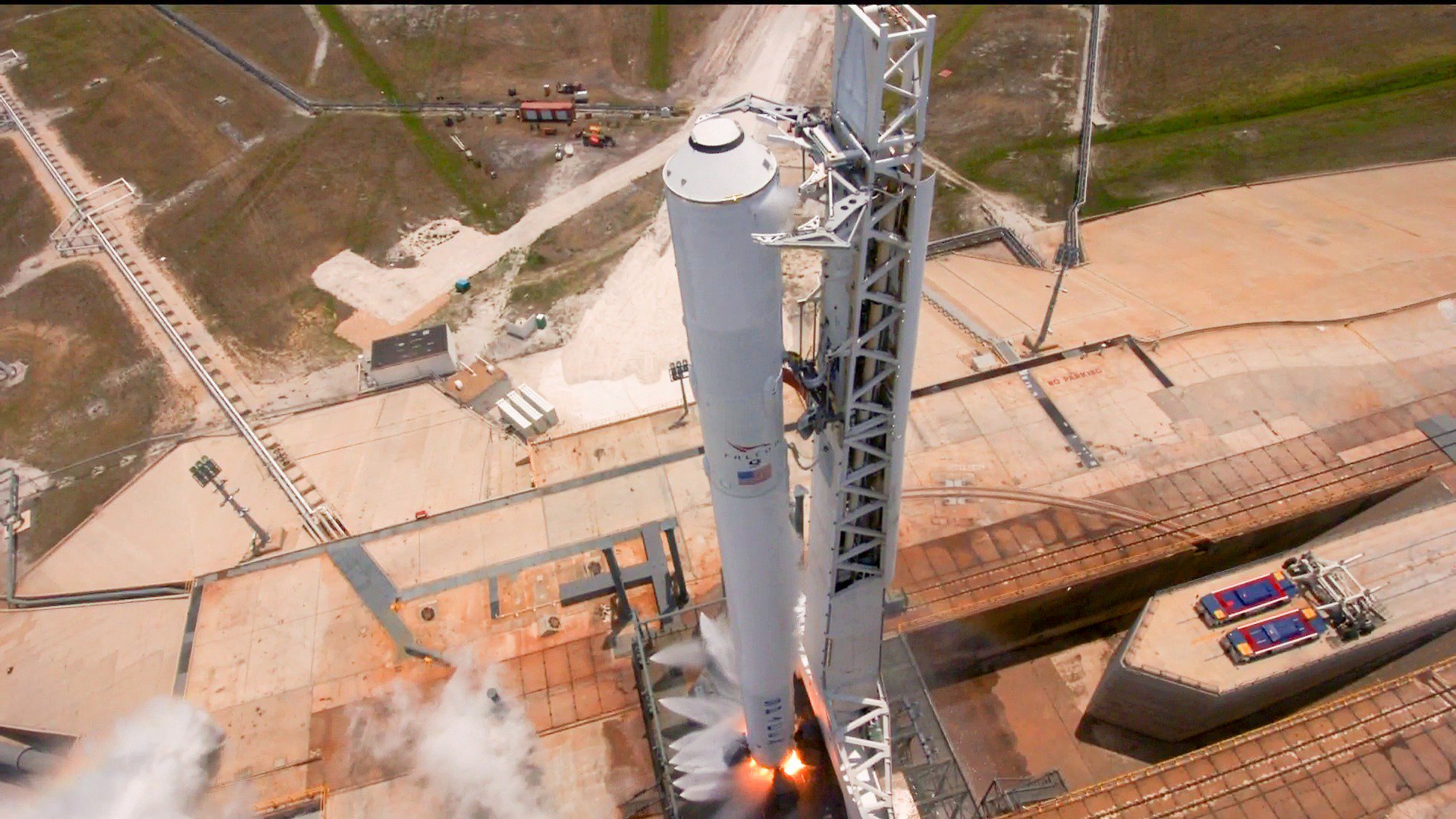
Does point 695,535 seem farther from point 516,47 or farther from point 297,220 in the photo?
point 516,47

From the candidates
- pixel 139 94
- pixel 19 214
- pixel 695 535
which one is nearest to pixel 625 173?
pixel 695 535

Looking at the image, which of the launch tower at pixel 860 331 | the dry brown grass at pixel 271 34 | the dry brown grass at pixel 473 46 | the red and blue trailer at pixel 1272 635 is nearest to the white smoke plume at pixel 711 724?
the launch tower at pixel 860 331

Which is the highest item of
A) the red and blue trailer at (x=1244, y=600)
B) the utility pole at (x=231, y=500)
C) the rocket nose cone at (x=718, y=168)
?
the utility pole at (x=231, y=500)

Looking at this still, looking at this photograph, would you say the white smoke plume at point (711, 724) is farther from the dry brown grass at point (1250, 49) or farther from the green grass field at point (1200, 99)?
the dry brown grass at point (1250, 49)

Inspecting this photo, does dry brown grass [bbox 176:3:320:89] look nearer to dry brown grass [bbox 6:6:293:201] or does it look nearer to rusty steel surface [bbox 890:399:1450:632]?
dry brown grass [bbox 6:6:293:201]

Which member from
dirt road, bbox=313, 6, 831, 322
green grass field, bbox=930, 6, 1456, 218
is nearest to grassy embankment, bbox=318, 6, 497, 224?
dirt road, bbox=313, 6, 831, 322

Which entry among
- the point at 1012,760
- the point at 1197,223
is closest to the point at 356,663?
the point at 1012,760
